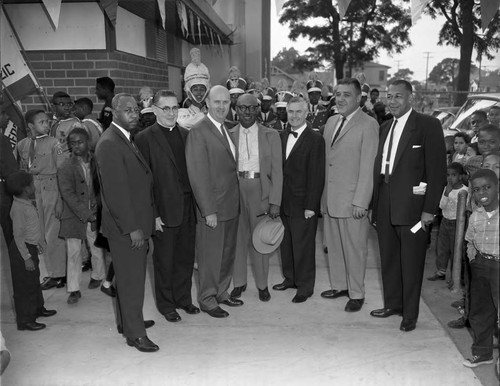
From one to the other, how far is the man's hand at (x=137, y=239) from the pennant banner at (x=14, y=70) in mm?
3643

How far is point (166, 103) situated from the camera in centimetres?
443

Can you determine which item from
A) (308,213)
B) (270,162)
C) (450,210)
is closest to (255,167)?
(270,162)

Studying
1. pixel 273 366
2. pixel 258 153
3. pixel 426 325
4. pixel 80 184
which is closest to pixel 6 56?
pixel 80 184

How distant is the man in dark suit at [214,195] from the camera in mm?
4547

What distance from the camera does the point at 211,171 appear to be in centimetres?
464

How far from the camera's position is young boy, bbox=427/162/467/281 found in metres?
5.41

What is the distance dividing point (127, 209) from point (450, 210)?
3327 millimetres

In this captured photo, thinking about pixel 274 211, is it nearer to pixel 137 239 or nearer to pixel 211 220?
pixel 211 220

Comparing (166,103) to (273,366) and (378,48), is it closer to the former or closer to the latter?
(273,366)

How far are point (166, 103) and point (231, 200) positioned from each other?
3.39 ft

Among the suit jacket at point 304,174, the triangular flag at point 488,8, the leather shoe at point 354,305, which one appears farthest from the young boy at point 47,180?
the triangular flag at point 488,8

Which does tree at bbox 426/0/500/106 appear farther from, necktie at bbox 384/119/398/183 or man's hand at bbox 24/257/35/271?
man's hand at bbox 24/257/35/271

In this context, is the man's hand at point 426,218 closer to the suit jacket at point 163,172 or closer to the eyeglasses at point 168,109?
the suit jacket at point 163,172

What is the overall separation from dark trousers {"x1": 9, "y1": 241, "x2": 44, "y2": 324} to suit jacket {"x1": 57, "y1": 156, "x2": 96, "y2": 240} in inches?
26.5
